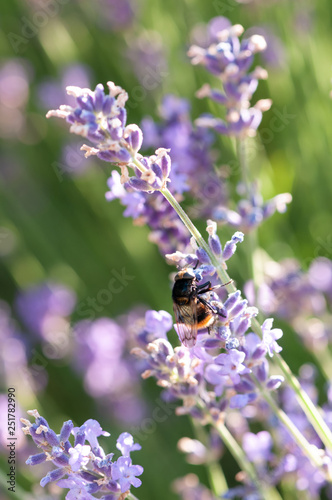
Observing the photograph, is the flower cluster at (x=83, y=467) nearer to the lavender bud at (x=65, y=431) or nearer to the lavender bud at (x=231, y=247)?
the lavender bud at (x=65, y=431)

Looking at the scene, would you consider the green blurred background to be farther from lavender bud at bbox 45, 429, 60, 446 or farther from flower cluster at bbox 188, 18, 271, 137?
lavender bud at bbox 45, 429, 60, 446

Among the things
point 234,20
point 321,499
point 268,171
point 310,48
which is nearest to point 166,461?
point 321,499

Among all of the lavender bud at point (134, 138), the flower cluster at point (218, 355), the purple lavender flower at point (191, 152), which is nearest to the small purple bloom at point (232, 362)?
the flower cluster at point (218, 355)

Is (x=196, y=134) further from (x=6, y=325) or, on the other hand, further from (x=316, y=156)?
(x=6, y=325)

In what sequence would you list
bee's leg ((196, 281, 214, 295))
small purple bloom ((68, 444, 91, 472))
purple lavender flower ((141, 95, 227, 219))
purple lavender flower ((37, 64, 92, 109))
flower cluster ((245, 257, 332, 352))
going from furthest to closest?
purple lavender flower ((37, 64, 92, 109)) < flower cluster ((245, 257, 332, 352)) < purple lavender flower ((141, 95, 227, 219)) < bee's leg ((196, 281, 214, 295)) < small purple bloom ((68, 444, 91, 472))

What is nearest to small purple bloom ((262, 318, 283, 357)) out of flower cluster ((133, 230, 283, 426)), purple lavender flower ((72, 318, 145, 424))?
flower cluster ((133, 230, 283, 426))
